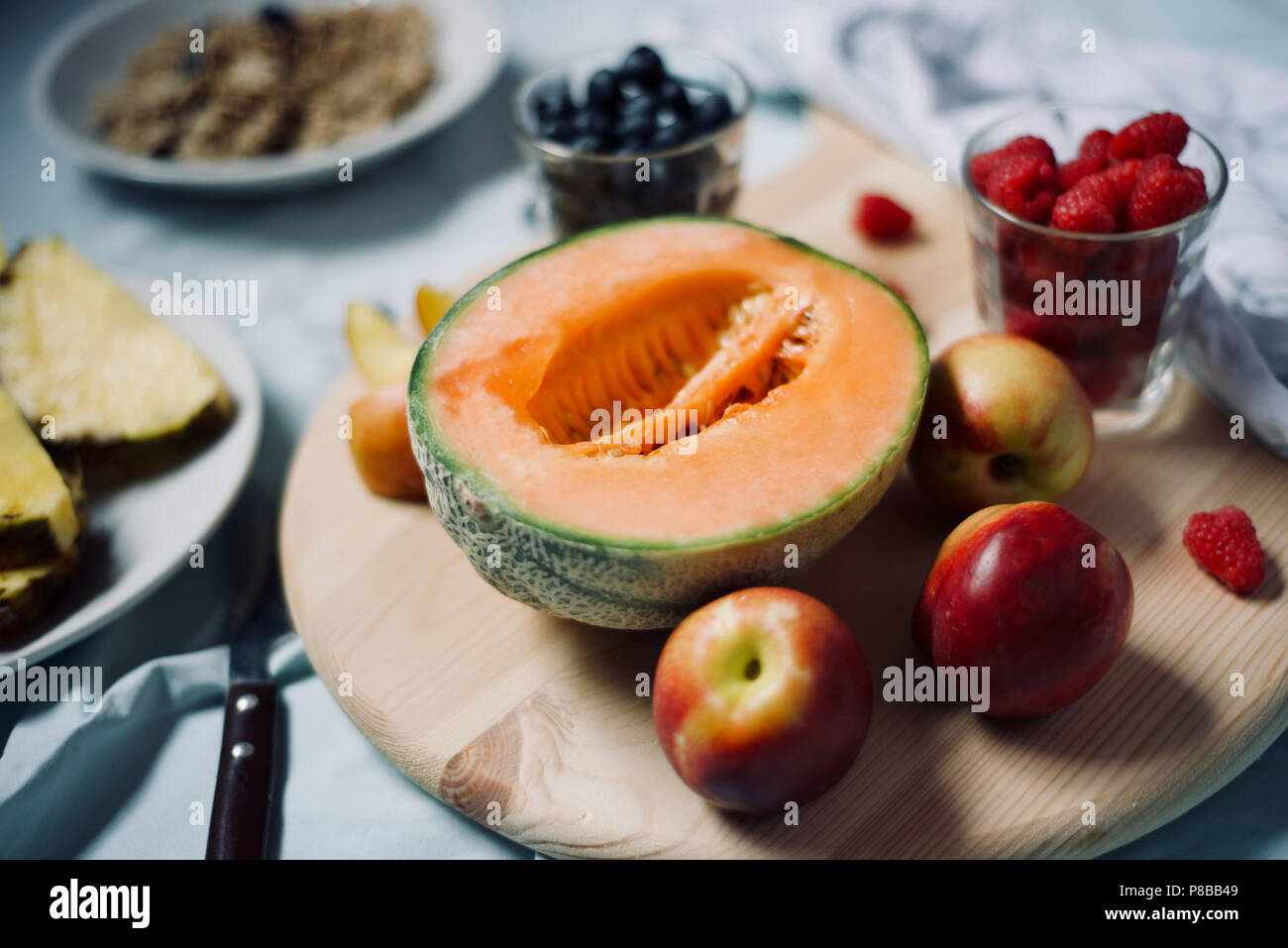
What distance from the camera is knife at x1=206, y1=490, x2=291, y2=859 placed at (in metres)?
0.96

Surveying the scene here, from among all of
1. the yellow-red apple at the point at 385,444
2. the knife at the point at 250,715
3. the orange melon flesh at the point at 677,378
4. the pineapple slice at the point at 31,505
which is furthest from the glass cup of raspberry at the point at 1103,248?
the pineapple slice at the point at 31,505

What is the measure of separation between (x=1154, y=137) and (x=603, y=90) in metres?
0.71

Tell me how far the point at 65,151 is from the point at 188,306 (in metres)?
0.46

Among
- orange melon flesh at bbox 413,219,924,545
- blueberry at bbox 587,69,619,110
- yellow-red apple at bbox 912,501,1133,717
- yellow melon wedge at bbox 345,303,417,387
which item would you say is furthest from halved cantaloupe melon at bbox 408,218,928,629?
blueberry at bbox 587,69,619,110

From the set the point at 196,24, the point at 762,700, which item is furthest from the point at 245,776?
the point at 196,24

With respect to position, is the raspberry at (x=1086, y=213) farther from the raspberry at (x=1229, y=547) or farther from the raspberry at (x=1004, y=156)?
the raspberry at (x=1229, y=547)

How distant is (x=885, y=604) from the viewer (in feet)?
3.55

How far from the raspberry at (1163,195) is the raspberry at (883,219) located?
1.49 ft

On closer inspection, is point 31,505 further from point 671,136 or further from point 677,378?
point 671,136

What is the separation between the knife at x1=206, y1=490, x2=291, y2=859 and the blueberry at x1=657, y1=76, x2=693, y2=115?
789 mm

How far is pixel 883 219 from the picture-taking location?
60.3 inches
